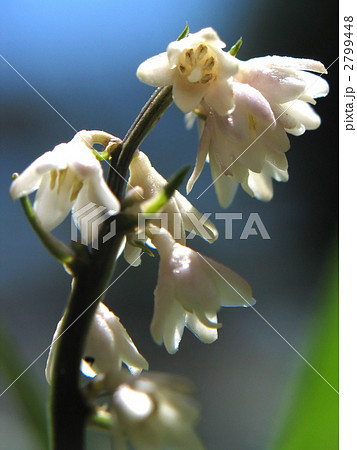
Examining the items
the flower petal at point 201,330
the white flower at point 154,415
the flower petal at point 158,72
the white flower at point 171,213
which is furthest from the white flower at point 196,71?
the white flower at point 154,415

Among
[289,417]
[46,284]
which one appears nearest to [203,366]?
[46,284]

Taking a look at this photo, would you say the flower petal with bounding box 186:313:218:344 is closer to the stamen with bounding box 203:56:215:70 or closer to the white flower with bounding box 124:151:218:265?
the white flower with bounding box 124:151:218:265

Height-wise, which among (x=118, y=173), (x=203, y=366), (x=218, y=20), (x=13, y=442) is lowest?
(x=203, y=366)

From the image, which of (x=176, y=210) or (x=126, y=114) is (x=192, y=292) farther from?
(x=126, y=114)

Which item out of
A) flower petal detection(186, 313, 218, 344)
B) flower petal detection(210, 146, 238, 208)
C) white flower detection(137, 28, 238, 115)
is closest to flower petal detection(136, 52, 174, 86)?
white flower detection(137, 28, 238, 115)

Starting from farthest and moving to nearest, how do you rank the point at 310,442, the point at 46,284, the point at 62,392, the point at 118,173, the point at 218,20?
the point at 218,20 → the point at 46,284 → the point at 310,442 → the point at 118,173 → the point at 62,392

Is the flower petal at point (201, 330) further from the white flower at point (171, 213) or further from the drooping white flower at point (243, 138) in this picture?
the drooping white flower at point (243, 138)
